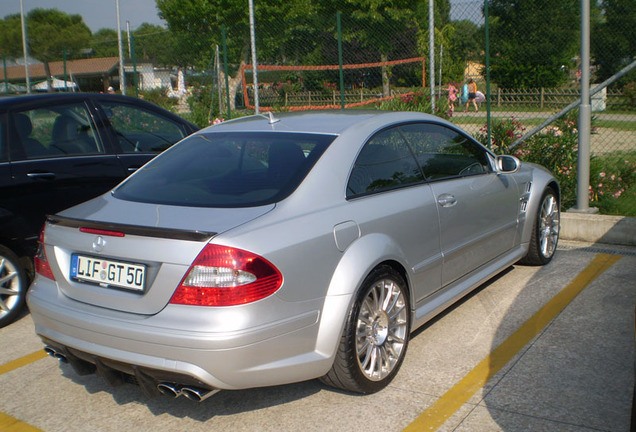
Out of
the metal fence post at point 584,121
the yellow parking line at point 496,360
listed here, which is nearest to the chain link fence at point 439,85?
the metal fence post at point 584,121

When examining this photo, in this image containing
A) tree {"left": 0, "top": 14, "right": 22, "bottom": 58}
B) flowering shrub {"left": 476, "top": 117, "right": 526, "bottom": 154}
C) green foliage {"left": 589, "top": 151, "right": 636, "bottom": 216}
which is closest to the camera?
green foliage {"left": 589, "top": 151, "right": 636, "bottom": 216}

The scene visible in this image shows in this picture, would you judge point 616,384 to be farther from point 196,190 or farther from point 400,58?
point 400,58

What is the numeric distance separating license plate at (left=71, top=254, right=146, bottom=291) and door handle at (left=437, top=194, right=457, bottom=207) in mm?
2051

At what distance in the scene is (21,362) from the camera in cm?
436

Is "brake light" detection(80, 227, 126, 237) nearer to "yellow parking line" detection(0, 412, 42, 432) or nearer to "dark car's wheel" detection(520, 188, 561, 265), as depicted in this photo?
"yellow parking line" detection(0, 412, 42, 432)

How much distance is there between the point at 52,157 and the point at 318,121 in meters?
2.49

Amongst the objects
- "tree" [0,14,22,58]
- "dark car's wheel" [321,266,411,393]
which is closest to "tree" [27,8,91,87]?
"tree" [0,14,22,58]

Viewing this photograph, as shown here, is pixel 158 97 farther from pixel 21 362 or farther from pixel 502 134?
pixel 21 362

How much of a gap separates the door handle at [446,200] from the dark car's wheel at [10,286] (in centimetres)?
328

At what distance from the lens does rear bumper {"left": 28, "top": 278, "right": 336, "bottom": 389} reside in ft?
9.57

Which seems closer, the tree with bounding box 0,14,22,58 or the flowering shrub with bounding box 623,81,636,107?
the flowering shrub with bounding box 623,81,636,107

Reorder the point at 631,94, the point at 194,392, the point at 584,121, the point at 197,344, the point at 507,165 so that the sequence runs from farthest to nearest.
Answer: the point at 631,94, the point at 584,121, the point at 507,165, the point at 194,392, the point at 197,344

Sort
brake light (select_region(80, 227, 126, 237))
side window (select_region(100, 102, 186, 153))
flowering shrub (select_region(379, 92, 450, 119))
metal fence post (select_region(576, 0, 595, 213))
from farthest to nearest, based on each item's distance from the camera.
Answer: flowering shrub (select_region(379, 92, 450, 119)), metal fence post (select_region(576, 0, 595, 213)), side window (select_region(100, 102, 186, 153)), brake light (select_region(80, 227, 126, 237))

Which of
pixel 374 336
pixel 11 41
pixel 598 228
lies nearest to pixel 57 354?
pixel 374 336
